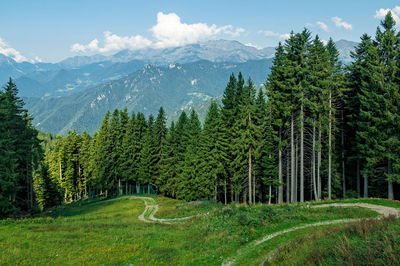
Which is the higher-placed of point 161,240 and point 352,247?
point 352,247

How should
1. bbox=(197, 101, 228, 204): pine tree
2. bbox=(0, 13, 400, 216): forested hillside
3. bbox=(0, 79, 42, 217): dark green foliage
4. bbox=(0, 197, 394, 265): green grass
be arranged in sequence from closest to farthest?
1. bbox=(0, 197, 394, 265): green grass
2. bbox=(0, 13, 400, 216): forested hillside
3. bbox=(0, 79, 42, 217): dark green foliage
4. bbox=(197, 101, 228, 204): pine tree

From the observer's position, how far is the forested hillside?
27.3 metres

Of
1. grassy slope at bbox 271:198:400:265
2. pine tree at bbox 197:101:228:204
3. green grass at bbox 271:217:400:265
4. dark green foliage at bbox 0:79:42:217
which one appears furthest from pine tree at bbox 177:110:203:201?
grassy slope at bbox 271:198:400:265

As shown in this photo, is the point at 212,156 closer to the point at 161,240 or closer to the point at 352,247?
the point at 161,240

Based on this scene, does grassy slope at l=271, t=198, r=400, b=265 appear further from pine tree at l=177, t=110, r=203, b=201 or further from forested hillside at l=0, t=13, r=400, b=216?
pine tree at l=177, t=110, r=203, b=201

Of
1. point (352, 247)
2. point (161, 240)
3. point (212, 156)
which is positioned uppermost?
point (212, 156)

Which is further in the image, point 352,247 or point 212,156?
point 212,156

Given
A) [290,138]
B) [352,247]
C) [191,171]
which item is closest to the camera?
[352,247]

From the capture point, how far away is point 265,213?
64.6 ft

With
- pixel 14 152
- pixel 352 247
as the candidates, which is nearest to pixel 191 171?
pixel 14 152

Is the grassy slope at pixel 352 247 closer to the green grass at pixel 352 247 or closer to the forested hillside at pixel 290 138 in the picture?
the green grass at pixel 352 247

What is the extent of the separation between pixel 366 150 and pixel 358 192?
27.9 ft

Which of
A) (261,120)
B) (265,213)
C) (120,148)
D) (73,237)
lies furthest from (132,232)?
(120,148)

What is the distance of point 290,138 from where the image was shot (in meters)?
33.1
